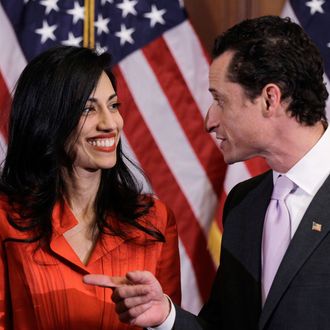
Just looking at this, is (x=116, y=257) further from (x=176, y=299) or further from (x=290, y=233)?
(x=290, y=233)

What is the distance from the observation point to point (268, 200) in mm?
1403

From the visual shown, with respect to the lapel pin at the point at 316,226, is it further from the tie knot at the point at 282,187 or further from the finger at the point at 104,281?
the finger at the point at 104,281

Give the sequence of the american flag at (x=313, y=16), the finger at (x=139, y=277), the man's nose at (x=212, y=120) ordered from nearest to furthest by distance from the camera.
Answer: the finger at (x=139, y=277), the man's nose at (x=212, y=120), the american flag at (x=313, y=16)

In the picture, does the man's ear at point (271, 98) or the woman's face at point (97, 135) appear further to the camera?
the woman's face at point (97, 135)

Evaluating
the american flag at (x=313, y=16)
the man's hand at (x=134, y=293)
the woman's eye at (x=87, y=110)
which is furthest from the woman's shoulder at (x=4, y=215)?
the american flag at (x=313, y=16)

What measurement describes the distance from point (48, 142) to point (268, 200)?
49 cm

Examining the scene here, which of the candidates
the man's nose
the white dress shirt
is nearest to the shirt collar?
the white dress shirt

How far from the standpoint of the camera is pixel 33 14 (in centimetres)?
224

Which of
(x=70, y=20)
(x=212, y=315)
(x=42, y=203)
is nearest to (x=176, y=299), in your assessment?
(x=212, y=315)

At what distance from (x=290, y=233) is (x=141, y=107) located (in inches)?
43.7

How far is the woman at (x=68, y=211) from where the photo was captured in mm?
1480

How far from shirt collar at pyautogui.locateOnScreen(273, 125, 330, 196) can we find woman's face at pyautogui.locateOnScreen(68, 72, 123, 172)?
0.42m

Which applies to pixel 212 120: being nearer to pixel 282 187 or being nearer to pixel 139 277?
pixel 282 187

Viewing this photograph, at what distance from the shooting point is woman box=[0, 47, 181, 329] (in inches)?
58.3
